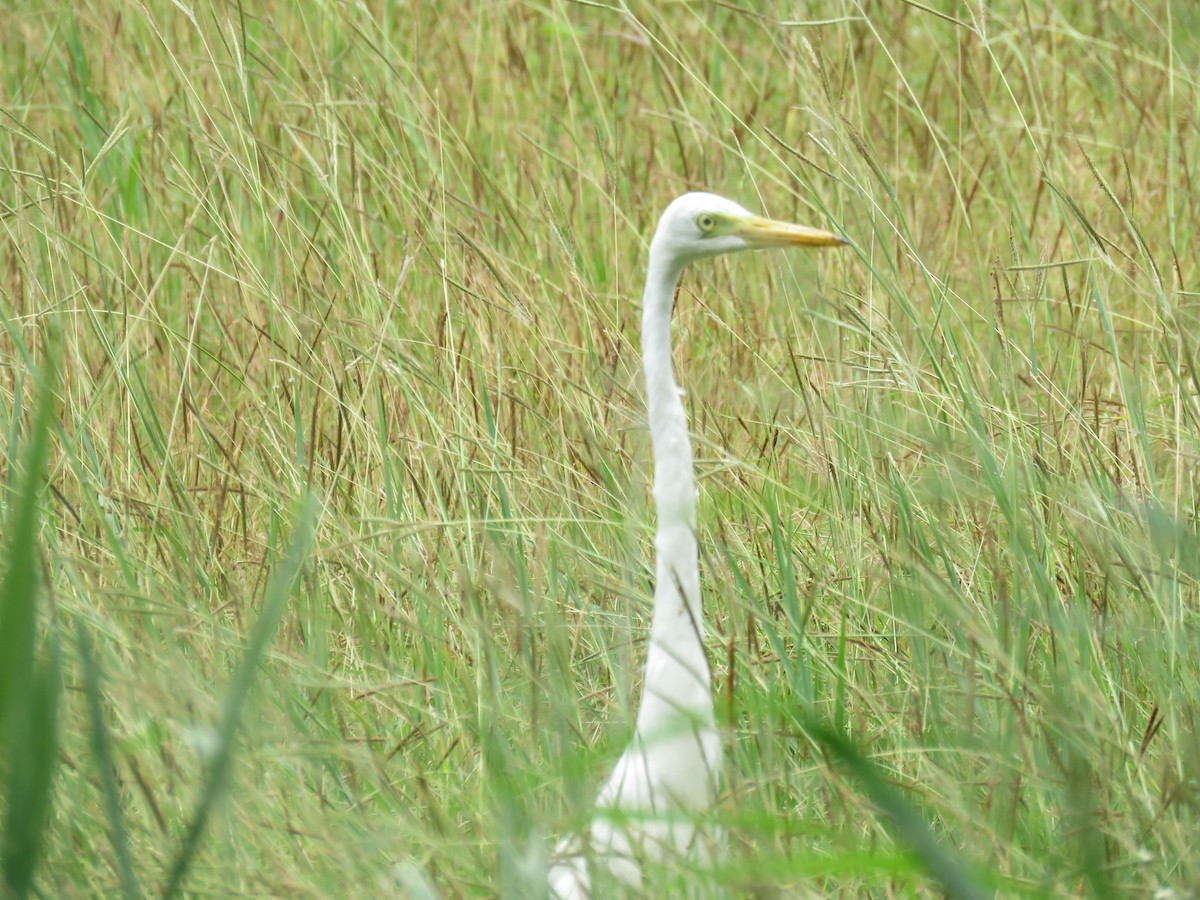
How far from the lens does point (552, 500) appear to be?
2504 mm

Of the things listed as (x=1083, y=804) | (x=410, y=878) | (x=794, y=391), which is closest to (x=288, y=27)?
(x=794, y=391)

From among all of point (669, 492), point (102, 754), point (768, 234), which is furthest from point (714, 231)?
point (102, 754)

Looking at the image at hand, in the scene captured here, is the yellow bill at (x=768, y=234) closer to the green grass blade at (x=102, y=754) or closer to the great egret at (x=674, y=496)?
the great egret at (x=674, y=496)

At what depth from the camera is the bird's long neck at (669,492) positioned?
167 cm

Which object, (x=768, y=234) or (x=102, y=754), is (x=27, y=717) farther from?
(x=768, y=234)

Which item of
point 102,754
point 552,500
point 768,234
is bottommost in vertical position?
point 552,500

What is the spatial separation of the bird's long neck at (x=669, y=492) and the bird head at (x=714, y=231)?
26mm

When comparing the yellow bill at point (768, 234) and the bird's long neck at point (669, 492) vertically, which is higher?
the yellow bill at point (768, 234)

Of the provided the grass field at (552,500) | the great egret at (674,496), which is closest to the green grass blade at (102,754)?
the grass field at (552,500)

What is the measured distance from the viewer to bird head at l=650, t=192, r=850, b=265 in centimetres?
166

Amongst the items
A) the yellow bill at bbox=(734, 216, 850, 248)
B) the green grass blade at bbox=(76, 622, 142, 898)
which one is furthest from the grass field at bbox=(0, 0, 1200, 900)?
the yellow bill at bbox=(734, 216, 850, 248)

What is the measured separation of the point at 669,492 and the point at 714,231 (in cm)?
30

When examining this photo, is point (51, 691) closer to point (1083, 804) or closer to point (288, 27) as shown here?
point (1083, 804)

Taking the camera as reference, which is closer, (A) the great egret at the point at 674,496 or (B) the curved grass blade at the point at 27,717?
(B) the curved grass blade at the point at 27,717
